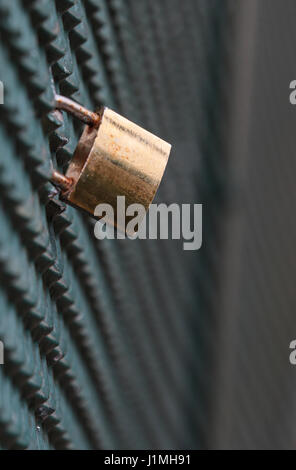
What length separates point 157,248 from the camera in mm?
3707

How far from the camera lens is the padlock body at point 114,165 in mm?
1100

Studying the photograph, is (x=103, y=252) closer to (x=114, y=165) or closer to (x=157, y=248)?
(x=114, y=165)

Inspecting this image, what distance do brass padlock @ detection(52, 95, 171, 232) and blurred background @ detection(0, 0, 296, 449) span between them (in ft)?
0.22

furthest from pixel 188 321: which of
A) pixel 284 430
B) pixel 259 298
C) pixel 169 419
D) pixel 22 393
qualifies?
pixel 22 393

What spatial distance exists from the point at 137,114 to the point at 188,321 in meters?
1.94

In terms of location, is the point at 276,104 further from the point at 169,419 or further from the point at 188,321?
the point at 169,419

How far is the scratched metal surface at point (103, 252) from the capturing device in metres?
1.11

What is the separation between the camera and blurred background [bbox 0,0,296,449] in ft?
3.76

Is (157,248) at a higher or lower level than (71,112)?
higher

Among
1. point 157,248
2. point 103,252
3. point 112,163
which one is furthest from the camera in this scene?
point 157,248

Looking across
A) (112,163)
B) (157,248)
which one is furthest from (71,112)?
(157,248)

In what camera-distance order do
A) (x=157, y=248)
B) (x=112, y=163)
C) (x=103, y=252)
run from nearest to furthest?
(x=112, y=163)
(x=103, y=252)
(x=157, y=248)

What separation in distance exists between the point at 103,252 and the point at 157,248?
1.53m

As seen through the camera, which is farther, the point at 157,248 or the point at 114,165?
the point at 157,248
